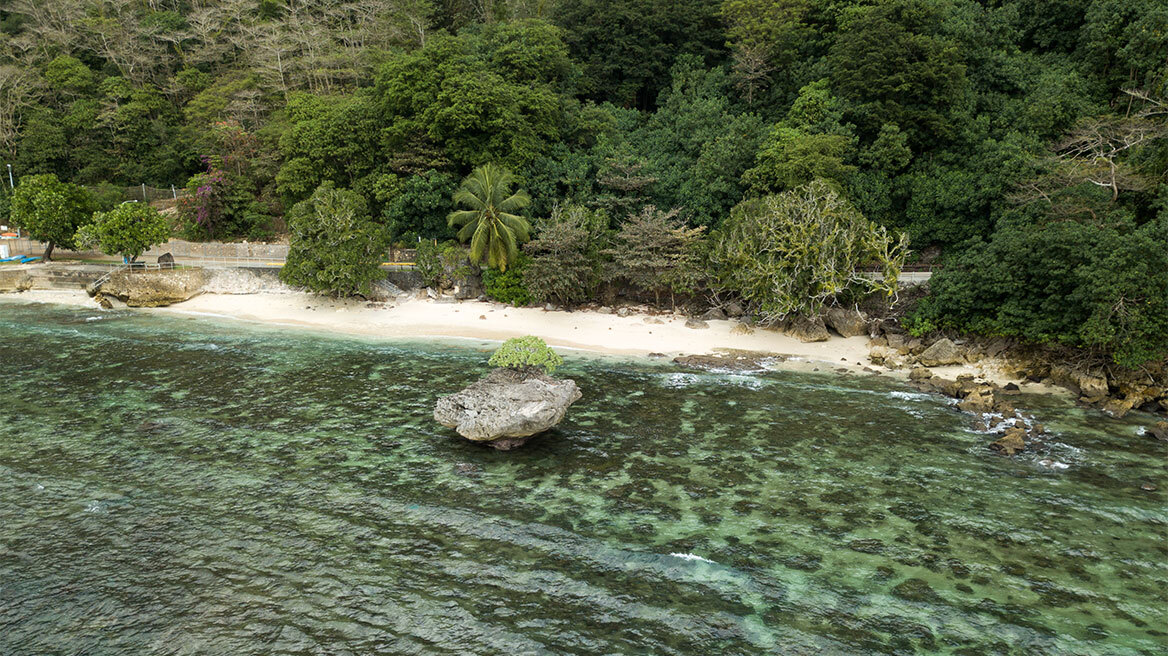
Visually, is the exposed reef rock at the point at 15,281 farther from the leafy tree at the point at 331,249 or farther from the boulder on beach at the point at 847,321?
the boulder on beach at the point at 847,321

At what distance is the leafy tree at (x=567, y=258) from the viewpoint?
34.6 meters

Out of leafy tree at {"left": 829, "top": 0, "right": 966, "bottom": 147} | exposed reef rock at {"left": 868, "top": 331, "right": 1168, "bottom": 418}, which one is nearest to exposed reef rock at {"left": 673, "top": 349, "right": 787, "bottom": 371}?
exposed reef rock at {"left": 868, "top": 331, "right": 1168, "bottom": 418}

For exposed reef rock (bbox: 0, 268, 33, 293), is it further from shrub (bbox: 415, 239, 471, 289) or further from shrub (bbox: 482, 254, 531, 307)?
shrub (bbox: 482, 254, 531, 307)

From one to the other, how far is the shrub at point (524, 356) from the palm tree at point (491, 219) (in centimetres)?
1535

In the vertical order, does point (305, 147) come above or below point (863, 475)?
above

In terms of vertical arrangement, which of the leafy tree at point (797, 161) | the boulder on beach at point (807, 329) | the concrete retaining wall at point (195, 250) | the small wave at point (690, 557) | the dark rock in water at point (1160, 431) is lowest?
the small wave at point (690, 557)

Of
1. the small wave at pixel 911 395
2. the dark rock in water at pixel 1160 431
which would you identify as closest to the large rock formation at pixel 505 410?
the small wave at pixel 911 395

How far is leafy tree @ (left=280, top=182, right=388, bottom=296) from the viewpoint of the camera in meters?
35.3

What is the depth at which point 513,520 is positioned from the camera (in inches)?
637

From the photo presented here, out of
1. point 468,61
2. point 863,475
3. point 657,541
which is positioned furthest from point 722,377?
point 468,61

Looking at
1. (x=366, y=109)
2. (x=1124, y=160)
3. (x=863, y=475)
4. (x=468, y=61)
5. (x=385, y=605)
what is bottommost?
(x=385, y=605)

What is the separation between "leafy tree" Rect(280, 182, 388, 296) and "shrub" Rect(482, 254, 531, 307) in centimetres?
692

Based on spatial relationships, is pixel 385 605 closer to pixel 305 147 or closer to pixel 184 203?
pixel 305 147

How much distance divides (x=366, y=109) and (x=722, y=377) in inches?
1244
